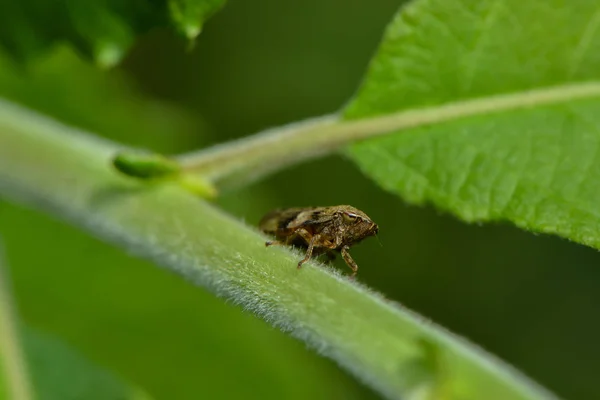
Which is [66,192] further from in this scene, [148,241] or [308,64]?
[308,64]

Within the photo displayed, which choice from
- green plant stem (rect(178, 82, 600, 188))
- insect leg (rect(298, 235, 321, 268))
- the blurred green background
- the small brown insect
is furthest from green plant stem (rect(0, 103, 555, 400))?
the blurred green background

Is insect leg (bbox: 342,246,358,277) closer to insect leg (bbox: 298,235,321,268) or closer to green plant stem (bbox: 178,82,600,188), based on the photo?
insect leg (bbox: 298,235,321,268)

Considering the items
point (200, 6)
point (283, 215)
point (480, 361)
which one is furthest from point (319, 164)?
point (480, 361)

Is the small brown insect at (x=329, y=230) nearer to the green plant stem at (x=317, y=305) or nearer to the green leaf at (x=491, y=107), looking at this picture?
the green leaf at (x=491, y=107)

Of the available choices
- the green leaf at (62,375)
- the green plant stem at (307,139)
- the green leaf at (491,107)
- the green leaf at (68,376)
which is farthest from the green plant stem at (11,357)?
the green leaf at (491,107)

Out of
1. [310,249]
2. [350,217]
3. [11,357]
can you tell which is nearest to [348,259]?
[350,217]

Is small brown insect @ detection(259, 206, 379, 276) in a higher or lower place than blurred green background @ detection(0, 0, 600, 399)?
higher
